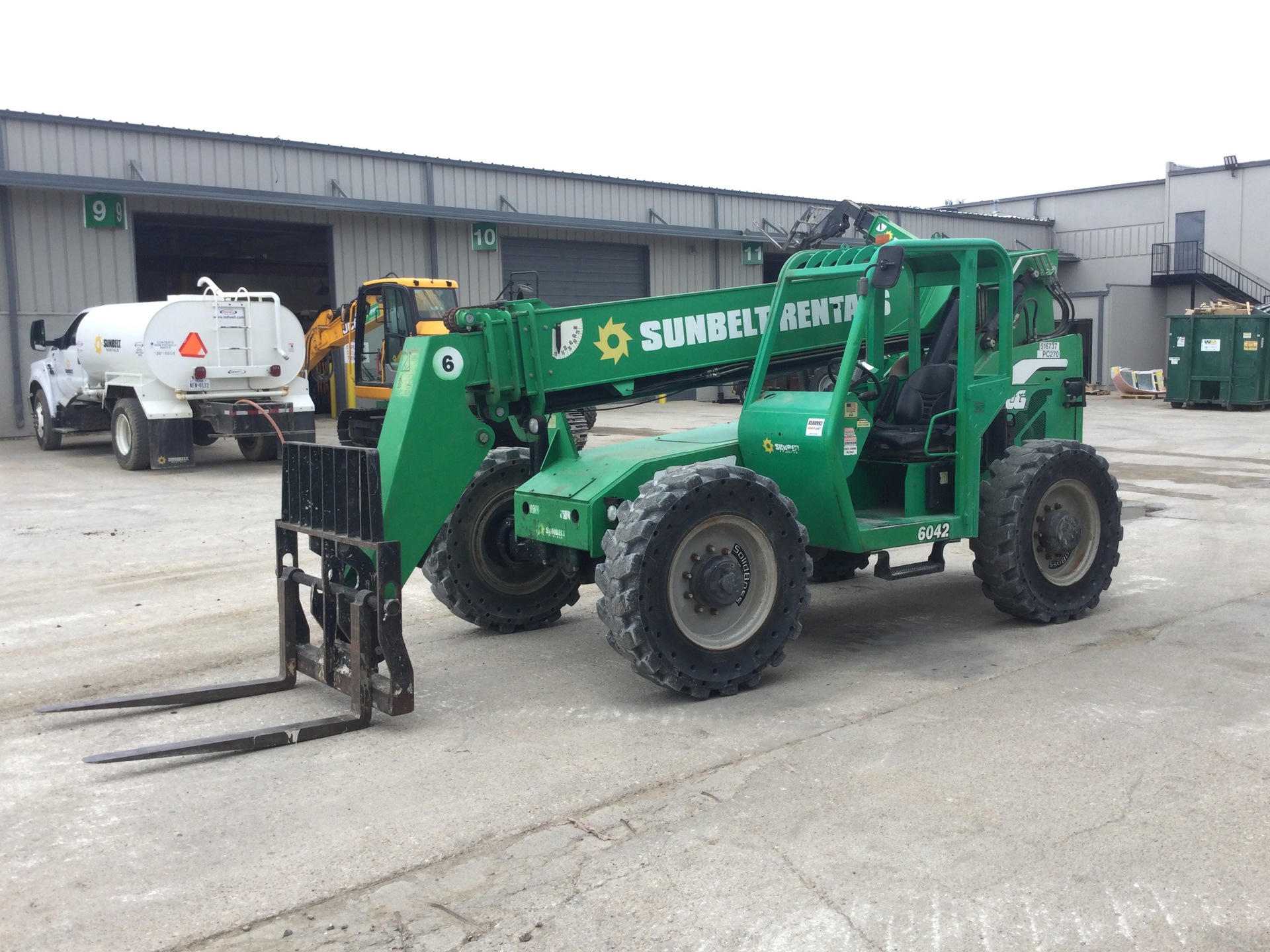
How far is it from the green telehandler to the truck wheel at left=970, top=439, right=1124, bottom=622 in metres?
0.02

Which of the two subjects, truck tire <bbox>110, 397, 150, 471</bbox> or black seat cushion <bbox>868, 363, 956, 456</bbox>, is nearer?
black seat cushion <bbox>868, 363, 956, 456</bbox>

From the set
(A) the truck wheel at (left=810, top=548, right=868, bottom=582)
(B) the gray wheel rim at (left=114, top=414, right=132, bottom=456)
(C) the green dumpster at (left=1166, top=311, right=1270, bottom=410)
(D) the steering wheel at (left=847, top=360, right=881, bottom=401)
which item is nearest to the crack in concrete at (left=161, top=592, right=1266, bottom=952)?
(A) the truck wheel at (left=810, top=548, right=868, bottom=582)

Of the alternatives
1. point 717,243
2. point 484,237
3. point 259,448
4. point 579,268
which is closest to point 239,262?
point 484,237

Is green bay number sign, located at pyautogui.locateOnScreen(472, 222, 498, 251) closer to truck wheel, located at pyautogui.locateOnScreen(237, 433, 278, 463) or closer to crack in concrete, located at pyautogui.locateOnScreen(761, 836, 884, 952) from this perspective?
truck wheel, located at pyautogui.locateOnScreen(237, 433, 278, 463)

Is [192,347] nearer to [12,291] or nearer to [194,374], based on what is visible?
[194,374]

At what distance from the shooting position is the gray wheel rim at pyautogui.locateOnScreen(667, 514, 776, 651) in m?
5.88

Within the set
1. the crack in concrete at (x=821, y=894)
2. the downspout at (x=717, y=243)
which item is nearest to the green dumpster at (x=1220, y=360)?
the downspout at (x=717, y=243)

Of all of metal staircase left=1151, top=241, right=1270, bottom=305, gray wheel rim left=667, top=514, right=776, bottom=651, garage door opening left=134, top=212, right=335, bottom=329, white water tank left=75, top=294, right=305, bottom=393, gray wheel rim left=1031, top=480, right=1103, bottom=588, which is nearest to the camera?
gray wheel rim left=667, top=514, right=776, bottom=651

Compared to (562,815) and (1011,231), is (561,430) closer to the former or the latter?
(562,815)

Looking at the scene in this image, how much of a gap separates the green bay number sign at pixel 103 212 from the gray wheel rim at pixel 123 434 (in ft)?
23.0

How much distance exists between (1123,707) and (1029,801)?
1440mm

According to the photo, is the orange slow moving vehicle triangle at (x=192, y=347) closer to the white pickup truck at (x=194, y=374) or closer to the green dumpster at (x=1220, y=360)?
the white pickup truck at (x=194, y=374)

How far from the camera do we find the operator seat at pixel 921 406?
278 inches

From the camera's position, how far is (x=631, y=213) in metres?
31.2
